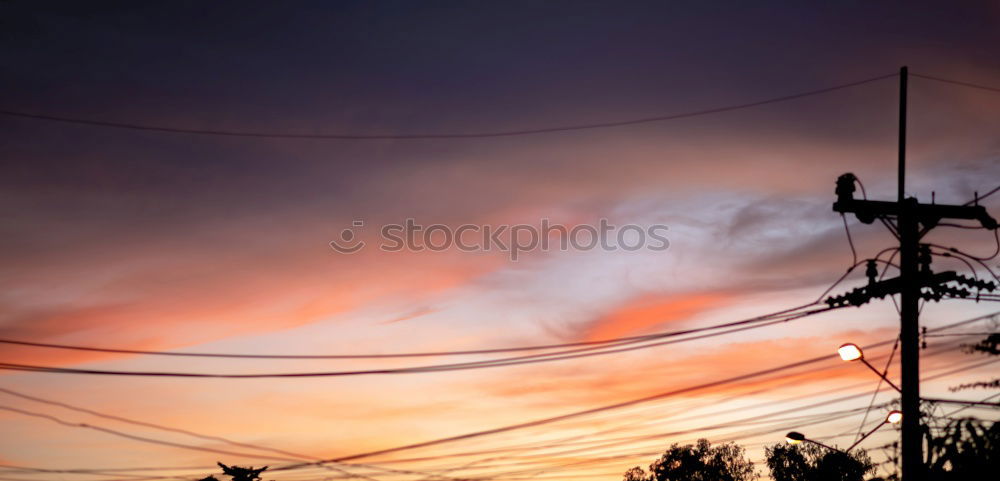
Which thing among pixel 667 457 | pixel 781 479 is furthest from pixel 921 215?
pixel 667 457

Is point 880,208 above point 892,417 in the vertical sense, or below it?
above

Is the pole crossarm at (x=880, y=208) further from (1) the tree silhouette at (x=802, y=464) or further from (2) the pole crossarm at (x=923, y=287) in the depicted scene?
(1) the tree silhouette at (x=802, y=464)

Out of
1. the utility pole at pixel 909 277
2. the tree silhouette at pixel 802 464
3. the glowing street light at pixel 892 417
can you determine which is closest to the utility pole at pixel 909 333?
the utility pole at pixel 909 277

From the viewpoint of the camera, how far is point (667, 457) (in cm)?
10062

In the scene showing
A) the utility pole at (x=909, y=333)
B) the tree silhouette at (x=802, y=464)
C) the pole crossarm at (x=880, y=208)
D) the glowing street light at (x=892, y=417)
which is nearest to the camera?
the utility pole at (x=909, y=333)

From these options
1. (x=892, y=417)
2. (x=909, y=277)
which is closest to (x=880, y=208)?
(x=909, y=277)

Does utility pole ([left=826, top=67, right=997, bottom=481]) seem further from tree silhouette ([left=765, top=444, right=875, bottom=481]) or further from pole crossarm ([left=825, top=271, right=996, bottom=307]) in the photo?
tree silhouette ([left=765, top=444, right=875, bottom=481])

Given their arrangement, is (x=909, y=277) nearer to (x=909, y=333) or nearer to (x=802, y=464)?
(x=909, y=333)

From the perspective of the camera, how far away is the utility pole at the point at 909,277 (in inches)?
853

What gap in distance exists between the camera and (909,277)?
22656 mm

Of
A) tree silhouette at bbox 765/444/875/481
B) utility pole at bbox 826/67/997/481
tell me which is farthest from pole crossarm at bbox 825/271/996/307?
tree silhouette at bbox 765/444/875/481

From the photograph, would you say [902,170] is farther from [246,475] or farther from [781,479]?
[781,479]

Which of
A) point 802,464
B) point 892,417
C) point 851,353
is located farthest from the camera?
point 802,464

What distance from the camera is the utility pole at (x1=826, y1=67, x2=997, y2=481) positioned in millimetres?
21672
